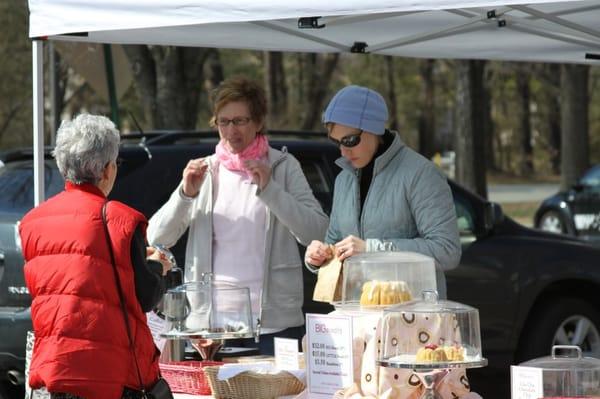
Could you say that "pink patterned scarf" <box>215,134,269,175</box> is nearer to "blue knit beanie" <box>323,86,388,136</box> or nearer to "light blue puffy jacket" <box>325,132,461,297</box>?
"light blue puffy jacket" <box>325,132,461,297</box>

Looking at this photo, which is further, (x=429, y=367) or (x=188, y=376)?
(x=188, y=376)

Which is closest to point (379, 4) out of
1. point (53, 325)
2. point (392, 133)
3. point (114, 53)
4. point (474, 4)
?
point (474, 4)

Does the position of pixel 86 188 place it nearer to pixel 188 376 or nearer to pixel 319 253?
pixel 319 253

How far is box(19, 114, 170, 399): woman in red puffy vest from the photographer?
3.63m

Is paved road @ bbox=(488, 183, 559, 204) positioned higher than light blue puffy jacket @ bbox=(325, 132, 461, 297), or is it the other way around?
light blue puffy jacket @ bbox=(325, 132, 461, 297)

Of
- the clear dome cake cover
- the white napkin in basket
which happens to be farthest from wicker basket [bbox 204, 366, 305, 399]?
the clear dome cake cover

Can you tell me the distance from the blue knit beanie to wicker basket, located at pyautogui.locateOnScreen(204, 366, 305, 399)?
0.94 m

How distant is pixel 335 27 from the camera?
592 cm

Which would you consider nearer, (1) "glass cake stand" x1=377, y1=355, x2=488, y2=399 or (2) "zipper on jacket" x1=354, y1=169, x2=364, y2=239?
(1) "glass cake stand" x1=377, y1=355, x2=488, y2=399

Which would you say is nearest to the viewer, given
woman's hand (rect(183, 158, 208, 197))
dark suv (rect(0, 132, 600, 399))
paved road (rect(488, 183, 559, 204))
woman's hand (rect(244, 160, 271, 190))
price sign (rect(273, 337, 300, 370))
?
price sign (rect(273, 337, 300, 370))

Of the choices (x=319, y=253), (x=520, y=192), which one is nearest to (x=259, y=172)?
(x=319, y=253)

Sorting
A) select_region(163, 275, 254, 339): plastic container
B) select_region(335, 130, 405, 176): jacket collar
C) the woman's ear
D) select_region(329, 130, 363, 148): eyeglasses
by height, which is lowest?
select_region(163, 275, 254, 339): plastic container

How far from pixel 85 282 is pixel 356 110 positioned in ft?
4.20

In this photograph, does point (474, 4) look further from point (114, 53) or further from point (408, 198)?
point (114, 53)
